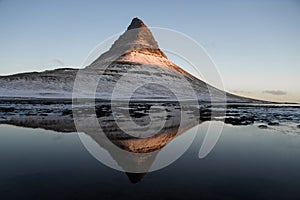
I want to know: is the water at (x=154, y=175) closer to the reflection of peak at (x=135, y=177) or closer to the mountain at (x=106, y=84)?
the reflection of peak at (x=135, y=177)

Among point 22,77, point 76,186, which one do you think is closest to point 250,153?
point 76,186

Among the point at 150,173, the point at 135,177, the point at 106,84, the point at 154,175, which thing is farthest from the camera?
the point at 106,84

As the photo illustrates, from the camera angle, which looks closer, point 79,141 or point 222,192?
point 222,192

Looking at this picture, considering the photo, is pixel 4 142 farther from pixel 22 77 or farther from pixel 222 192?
pixel 22 77

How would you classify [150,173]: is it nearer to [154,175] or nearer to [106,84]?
[154,175]

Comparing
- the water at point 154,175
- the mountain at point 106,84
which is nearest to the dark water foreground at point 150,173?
the water at point 154,175

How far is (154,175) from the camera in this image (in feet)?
27.7

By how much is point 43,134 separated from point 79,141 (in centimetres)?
383

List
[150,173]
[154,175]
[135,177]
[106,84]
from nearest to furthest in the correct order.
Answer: [135,177], [154,175], [150,173], [106,84]

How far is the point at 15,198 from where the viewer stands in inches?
248

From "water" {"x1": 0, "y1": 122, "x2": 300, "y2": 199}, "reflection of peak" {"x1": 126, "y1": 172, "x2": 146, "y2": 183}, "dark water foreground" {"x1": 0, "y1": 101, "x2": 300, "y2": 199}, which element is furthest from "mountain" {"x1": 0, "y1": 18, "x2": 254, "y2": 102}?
"reflection of peak" {"x1": 126, "y1": 172, "x2": 146, "y2": 183}

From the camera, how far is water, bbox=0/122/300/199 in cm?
678

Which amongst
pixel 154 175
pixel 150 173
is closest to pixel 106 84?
pixel 150 173

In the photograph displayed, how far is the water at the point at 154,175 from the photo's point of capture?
6.78 m
